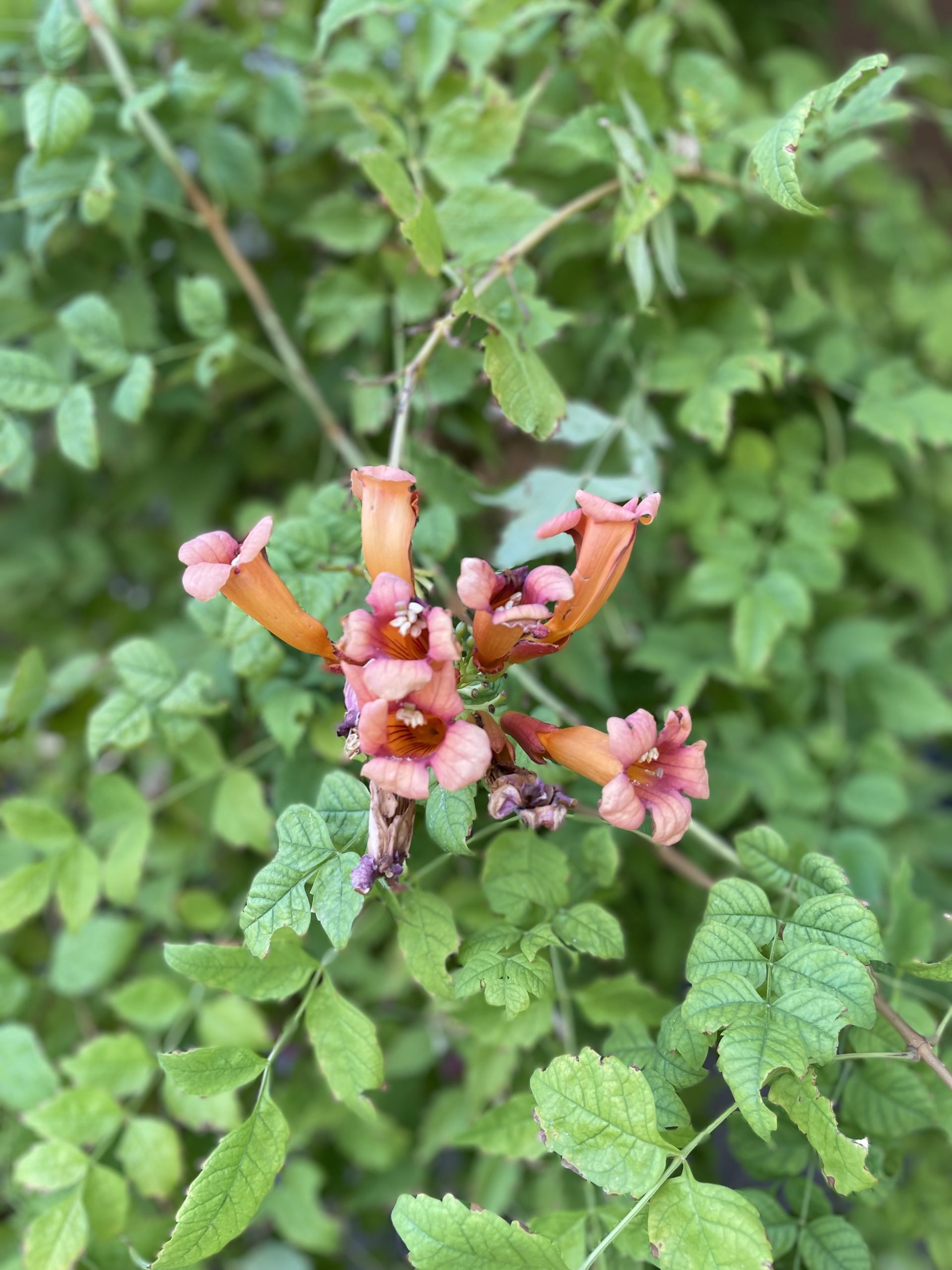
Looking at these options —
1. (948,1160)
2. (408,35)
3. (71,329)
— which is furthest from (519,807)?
(408,35)

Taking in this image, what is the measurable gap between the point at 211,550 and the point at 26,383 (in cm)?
67

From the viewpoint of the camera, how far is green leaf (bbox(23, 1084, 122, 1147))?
4.00 ft

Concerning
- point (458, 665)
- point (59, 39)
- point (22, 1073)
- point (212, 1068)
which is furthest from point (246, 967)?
point (59, 39)

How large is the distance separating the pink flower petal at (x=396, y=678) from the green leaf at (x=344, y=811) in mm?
216

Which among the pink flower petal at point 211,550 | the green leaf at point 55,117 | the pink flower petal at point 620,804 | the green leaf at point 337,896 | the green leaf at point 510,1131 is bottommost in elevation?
the green leaf at point 510,1131

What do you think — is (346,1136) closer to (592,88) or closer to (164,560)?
(164,560)

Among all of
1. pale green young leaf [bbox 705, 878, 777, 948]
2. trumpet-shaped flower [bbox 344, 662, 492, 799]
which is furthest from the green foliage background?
trumpet-shaped flower [bbox 344, 662, 492, 799]

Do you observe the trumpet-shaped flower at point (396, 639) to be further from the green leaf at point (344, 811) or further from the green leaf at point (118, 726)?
the green leaf at point (118, 726)

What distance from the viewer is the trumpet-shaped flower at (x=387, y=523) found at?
2.77 feet

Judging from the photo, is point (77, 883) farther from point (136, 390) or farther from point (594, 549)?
point (594, 549)

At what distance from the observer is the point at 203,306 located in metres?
1.40

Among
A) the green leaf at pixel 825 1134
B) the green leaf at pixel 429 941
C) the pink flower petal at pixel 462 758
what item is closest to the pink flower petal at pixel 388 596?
the pink flower petal at pixel 462 758

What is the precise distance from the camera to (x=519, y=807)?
0.85 m

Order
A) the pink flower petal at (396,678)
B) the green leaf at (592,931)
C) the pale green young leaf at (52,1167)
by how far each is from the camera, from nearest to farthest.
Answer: the pink flower petal at (396,678) → the green leaf at (592,931) → the pale green young leaf at (52,1167)
